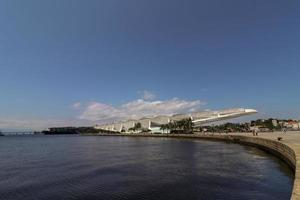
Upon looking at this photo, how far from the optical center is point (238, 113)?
190m

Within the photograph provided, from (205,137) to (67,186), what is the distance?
300ft

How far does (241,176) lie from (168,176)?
21.1ft

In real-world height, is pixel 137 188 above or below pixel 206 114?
below

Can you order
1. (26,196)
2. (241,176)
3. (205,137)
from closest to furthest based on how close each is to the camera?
(26,196) < (241,176) < (205,137)

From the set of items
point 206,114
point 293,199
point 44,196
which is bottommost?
point 44,196

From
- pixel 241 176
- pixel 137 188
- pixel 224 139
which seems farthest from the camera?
pixel 224 139

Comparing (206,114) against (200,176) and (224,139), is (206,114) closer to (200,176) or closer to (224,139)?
(224,139)

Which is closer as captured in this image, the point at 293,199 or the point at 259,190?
the point at 293,199

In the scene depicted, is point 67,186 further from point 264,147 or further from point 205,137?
point 205,137

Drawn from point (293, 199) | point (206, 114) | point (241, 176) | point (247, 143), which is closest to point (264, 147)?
point (247, 143)

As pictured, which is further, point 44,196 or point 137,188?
point 137,188

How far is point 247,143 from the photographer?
211ft

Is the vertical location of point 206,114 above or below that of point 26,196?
above

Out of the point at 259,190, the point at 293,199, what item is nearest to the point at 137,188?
the point at 259,190
